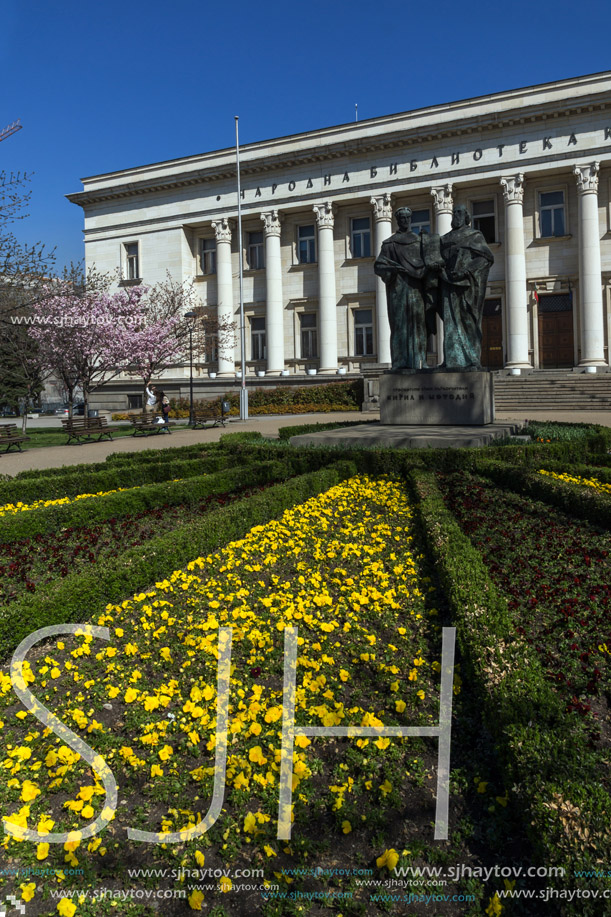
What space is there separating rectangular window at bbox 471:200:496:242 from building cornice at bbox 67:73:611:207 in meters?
3.61

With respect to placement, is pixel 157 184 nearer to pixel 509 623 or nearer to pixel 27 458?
pixel 27 458

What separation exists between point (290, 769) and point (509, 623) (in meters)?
1.63

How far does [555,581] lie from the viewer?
16.8 ft

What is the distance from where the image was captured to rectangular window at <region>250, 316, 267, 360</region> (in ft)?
133

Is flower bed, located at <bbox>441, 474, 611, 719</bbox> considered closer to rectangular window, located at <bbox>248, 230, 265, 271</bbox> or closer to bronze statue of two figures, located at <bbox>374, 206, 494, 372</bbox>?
bronze statue of two figures, located at <bbox>374, 206, 494, 372</bbox>

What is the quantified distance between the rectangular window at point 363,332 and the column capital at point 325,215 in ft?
16.6

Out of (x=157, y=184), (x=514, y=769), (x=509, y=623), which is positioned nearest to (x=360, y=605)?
(x=509, y=623)

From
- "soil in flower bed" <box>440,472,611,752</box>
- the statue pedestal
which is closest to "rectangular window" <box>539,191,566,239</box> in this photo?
the statue pedestal

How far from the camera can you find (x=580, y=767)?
261 cm

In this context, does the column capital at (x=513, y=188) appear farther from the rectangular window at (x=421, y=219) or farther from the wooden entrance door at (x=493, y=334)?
the wooden entrance door at (x=493, y=334)

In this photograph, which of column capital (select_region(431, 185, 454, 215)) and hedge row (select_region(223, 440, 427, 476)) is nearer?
hedge row (select_region(223, 440, 427, 476))

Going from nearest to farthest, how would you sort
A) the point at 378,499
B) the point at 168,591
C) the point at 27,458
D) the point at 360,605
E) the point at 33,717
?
the point at 33,717
the point at 360,605
the point at 168,591
the point at 378,499
the point at 27,458

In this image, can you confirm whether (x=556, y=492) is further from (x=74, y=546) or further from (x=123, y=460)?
(x=123, y=460)

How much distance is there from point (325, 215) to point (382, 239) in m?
3.78
